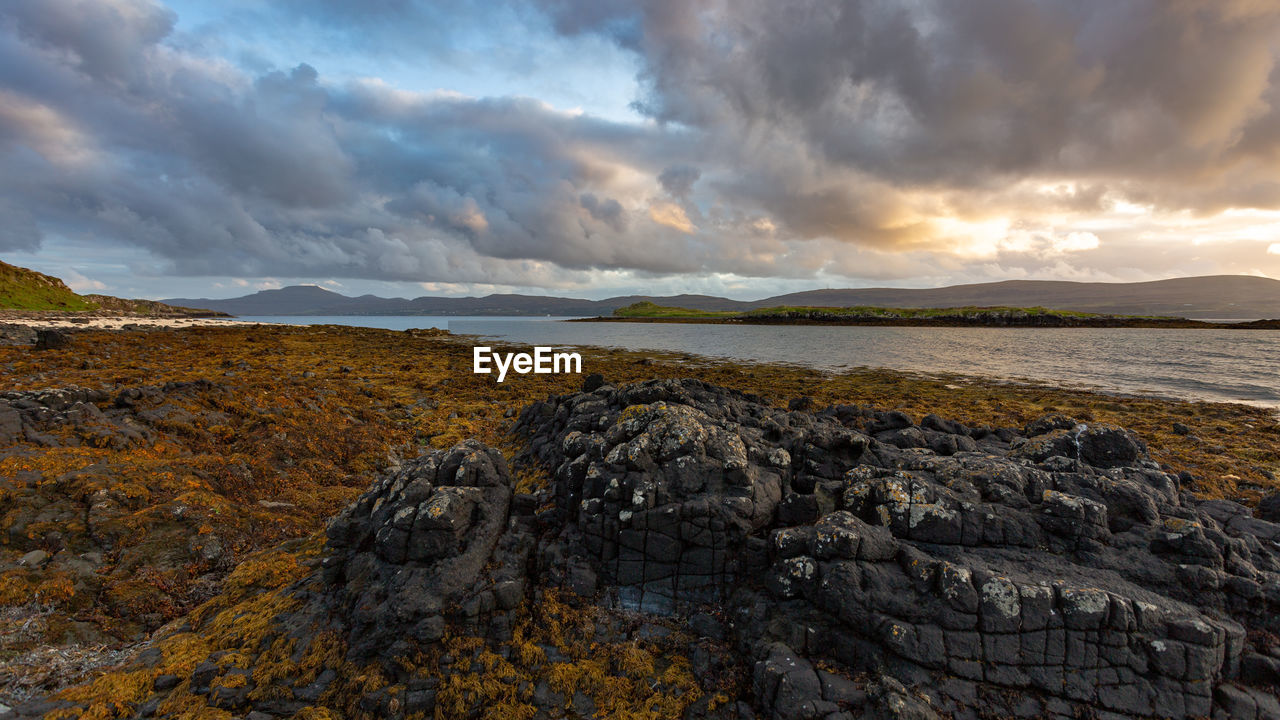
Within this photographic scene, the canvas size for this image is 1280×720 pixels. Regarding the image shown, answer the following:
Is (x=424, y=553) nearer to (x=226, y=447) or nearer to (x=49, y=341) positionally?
(x=226, y=447)

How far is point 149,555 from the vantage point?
8750 mm

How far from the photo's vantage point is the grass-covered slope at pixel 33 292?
211 ft

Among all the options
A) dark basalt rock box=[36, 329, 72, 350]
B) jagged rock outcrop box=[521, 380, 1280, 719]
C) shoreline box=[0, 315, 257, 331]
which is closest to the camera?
jagged rock outcrop box=[521, 380, 1280, 719]

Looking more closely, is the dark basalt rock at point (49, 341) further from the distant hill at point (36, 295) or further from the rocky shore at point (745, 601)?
the distant hill at point (36, 295)

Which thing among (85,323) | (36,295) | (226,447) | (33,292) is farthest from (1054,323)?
(33,292)

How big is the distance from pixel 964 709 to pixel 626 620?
4.55m

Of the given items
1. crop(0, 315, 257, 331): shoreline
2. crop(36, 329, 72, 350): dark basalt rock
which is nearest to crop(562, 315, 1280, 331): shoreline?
crop(0, 315, 257, 331): shoreline

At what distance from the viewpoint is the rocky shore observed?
18.6 ft

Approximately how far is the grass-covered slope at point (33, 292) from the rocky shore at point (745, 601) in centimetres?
9492

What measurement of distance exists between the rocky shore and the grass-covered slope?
94.9 meters

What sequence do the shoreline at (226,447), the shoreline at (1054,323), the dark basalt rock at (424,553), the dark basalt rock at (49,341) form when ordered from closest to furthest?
the dark basalt rock at (424,553) < the shoreline at (226,447) < the dark basalt rock at (49,341) < the shoreline at (1054,323)

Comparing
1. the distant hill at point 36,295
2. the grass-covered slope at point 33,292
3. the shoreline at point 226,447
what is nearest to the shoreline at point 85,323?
the distant hill at point 36,295

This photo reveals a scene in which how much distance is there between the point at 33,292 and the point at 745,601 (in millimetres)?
114410

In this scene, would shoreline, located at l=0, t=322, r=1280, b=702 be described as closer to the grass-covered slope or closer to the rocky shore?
the rocky shore
